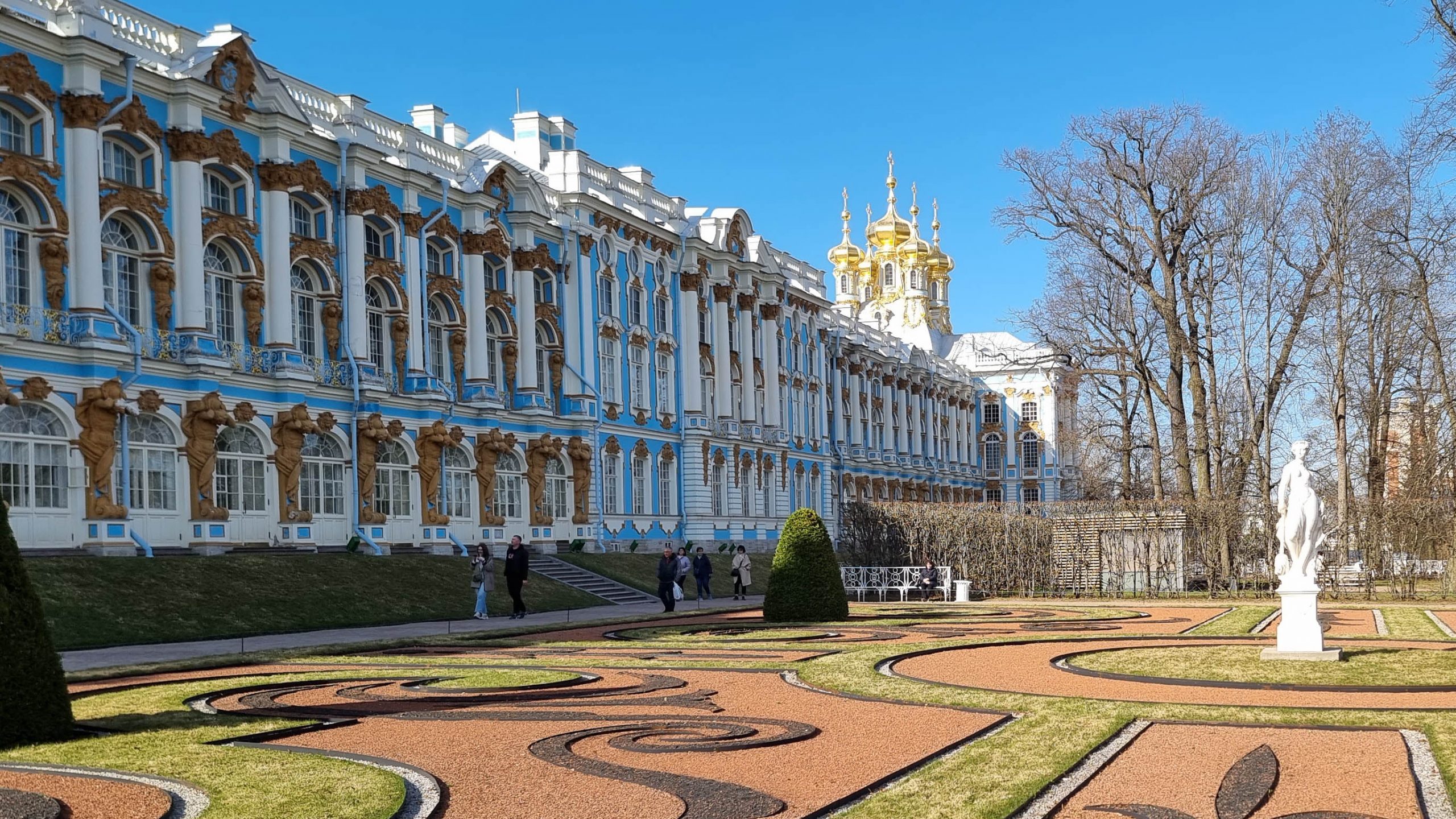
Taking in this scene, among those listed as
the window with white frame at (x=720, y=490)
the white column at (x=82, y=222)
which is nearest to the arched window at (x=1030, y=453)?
the window with white frame at (x=720, y=490)

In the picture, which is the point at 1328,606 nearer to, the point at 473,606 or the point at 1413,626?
the point at 1413,626

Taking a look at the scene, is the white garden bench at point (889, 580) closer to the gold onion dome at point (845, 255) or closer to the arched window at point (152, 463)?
the arched window at point (152, 463)

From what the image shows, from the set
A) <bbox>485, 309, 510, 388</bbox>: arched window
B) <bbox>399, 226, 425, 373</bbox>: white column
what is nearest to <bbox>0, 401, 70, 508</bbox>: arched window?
<bbox>399, 226, 425, 373</bbox>: white column

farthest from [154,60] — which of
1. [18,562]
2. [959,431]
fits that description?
[959,431]

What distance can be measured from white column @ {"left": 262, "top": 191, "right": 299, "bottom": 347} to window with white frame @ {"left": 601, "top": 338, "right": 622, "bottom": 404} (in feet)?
51.3

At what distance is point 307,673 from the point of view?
16.7m

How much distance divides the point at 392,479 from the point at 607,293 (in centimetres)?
1336

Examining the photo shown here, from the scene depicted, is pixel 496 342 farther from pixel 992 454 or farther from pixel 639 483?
pixel 992 454

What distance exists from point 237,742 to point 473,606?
20197 millimetres

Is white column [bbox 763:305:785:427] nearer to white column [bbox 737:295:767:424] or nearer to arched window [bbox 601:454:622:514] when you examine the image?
white column [bbox 737:295:767:424]

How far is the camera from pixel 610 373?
4878 centimetres

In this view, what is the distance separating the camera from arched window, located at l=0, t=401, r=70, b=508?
2681 centimetres

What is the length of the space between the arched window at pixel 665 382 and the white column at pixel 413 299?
14335mm

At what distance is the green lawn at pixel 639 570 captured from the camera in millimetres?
39562
